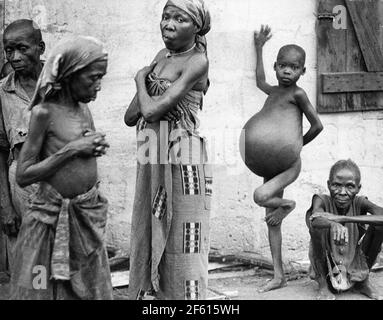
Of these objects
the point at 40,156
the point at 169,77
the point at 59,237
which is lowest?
the point at 59,237

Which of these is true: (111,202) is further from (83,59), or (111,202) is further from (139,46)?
(83,59)

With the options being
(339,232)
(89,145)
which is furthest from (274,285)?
(89,145)

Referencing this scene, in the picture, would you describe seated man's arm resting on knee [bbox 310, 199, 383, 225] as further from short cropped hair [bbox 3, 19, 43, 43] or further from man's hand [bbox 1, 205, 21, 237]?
short cropped hair [bbox 3, 19, 43, 43]

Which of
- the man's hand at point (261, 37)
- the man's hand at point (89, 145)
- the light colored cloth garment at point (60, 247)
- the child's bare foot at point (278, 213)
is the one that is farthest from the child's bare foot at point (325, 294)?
the man's hand at point (89, 145)

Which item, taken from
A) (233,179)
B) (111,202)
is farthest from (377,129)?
(111,202)

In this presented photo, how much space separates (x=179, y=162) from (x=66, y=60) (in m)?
1.25

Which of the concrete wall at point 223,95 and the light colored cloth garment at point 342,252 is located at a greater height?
the concrete wall at point 223,95

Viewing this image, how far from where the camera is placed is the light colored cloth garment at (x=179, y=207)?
4.59 m

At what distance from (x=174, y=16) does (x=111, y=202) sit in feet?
8.09

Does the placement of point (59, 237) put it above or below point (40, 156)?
below

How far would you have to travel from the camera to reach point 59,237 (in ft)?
11.8

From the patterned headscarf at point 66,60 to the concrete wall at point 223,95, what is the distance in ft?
9.17

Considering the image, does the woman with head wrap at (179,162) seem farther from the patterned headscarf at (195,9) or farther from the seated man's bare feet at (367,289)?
the seated man's bare feet at (367,289)

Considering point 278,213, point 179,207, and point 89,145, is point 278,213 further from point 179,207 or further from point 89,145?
point 89,145
